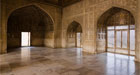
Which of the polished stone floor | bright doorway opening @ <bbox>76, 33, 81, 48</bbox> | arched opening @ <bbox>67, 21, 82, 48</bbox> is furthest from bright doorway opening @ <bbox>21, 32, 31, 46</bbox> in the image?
the polished stone floor

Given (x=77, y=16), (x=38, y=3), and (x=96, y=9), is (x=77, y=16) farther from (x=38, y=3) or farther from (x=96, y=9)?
(x=38, y=3)

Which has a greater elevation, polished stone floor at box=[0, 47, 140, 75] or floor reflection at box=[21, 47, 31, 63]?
floor reflection at box=[21, 47, 31, 63]

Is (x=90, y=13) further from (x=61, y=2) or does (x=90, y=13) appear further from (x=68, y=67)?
(x=68, y=67)

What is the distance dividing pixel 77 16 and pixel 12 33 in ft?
29.3

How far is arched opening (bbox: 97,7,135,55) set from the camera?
7.44 meters

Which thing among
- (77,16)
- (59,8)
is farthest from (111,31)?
(59,8)

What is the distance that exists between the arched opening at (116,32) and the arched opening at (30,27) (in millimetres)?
6249

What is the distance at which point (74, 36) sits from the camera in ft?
41.3

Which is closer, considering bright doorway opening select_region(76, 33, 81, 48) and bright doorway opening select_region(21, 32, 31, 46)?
bright doorway opening select_region(76, 33, 81, 48)

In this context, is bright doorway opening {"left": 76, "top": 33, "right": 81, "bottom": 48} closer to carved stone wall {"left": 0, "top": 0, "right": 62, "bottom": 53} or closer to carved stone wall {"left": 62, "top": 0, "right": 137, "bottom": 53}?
carved stone wall {"left": 0, "top": 0, "right": 62, "bottom": 53}

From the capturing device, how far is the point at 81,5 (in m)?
9.42

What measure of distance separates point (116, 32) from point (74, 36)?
552 centimetres

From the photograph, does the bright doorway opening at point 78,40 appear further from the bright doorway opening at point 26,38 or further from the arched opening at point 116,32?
the bright doorway opening at point 26,38

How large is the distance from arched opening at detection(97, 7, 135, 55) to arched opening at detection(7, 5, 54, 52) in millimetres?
6249
